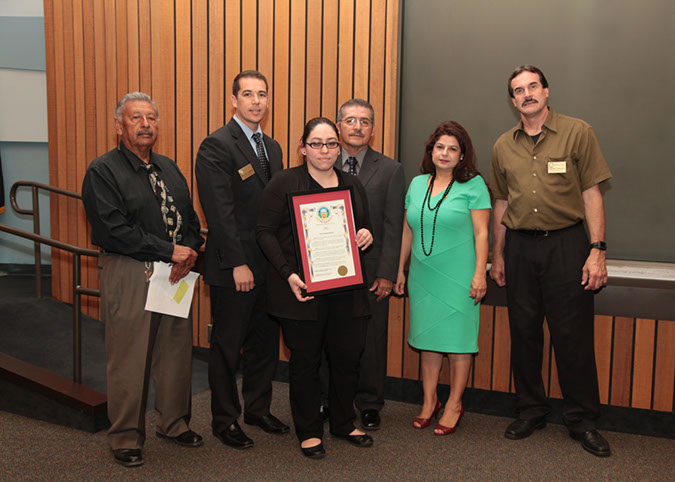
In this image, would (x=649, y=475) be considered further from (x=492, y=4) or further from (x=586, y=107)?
(x=492, y=4)

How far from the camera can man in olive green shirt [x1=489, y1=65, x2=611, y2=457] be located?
2889 millimetres

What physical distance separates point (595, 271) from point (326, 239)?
1379 mm

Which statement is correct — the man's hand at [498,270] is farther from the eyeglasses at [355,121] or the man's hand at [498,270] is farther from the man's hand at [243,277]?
the man's hand at [243,277]

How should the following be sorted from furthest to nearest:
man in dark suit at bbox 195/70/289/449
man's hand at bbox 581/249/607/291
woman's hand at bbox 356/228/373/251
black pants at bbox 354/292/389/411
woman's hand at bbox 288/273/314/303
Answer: black pants at bbox 354/292/389/411 < man's hand at bbox 581/249/607/291 < man in dark suit at bbox 195/70/289/449 < woman's hand at bbox 356/228/373/251 < woman's hand at bbox 288/273/314/303

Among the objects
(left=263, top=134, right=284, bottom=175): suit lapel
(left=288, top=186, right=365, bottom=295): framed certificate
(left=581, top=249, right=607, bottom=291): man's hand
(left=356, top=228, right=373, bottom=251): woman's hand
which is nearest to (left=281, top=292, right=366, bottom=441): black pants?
(left=288, top=186, right=365, bottom=295): framed certificate

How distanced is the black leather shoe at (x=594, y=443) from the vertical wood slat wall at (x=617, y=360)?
39 cm

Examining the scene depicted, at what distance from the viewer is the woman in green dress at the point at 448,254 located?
117 inches

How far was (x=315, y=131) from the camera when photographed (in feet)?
8.50

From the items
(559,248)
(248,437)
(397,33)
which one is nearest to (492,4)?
(397,33)

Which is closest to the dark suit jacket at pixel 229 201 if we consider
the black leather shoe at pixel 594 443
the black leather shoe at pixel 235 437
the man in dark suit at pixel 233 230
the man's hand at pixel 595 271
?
the man in dark suit at pixel 233 230

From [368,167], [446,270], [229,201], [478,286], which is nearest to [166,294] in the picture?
[229,201]

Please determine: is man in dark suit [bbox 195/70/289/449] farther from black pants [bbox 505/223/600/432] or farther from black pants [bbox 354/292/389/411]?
black pants [bbox 505/223/600/432]

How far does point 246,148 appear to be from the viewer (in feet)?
9.30

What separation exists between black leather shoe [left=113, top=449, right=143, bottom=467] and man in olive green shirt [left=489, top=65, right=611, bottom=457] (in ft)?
6.27
